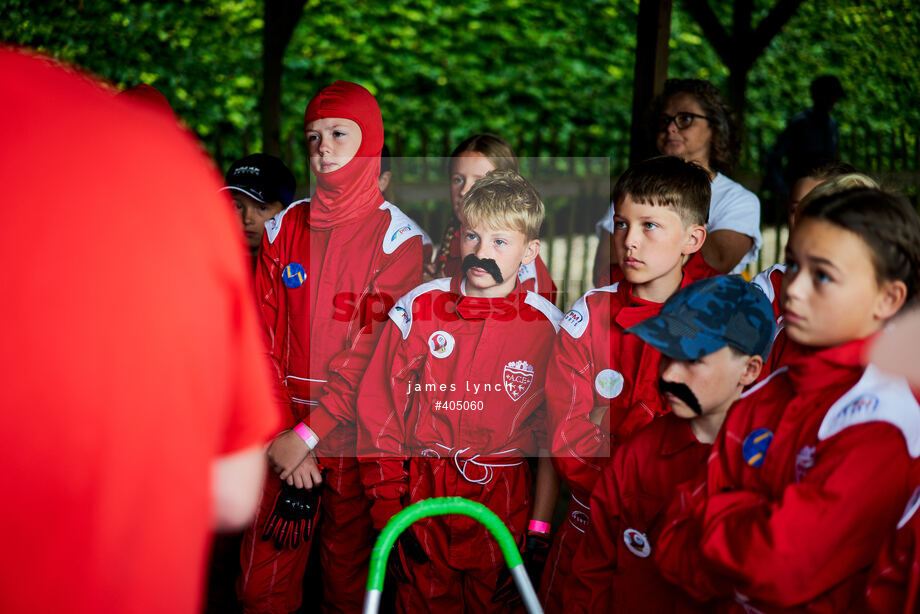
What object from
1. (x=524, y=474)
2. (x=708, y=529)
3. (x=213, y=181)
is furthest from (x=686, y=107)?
(x=213, y=181)

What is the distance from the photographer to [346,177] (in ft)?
10.0

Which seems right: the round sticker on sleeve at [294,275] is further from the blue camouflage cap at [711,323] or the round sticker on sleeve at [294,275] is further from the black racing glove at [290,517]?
the blue camouflage cap at [711,323]

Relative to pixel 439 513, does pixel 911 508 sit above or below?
above

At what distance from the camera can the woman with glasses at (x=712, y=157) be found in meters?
3.33

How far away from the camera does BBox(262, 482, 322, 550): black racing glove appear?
9.74ft

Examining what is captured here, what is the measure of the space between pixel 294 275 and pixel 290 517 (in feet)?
2.85

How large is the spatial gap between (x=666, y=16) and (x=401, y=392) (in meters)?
2.94

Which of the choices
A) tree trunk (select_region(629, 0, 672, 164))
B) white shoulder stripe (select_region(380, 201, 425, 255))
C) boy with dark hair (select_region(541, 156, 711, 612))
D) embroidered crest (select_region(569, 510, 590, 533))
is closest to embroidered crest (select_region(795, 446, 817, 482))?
boy with dark hair (select_region(541, 156, 711, 612))

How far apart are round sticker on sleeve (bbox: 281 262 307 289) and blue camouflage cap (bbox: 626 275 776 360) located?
4.71 feet

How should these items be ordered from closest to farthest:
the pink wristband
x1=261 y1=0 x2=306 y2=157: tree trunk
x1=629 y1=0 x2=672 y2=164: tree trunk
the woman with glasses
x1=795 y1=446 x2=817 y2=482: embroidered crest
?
x1=795 y1=446 x2=817 y2=482: embroidered crest, the pink wristband, the woman with glasses, x1=629 y1=0 x2=672 y2=164: tree trunk, x1=261 y1=0 x2=306 y2=157: tree trunk

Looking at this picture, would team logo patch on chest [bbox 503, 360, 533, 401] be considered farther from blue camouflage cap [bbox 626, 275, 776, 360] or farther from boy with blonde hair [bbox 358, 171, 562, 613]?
blue camouflage cap [bbox 626, 275, 776, 360]

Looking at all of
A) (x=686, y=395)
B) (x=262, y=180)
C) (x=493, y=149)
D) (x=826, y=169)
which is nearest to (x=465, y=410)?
(x=686, y=395)

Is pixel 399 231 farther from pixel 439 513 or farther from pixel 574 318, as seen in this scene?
pixel 439 513

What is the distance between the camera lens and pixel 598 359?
2576 millimetres
